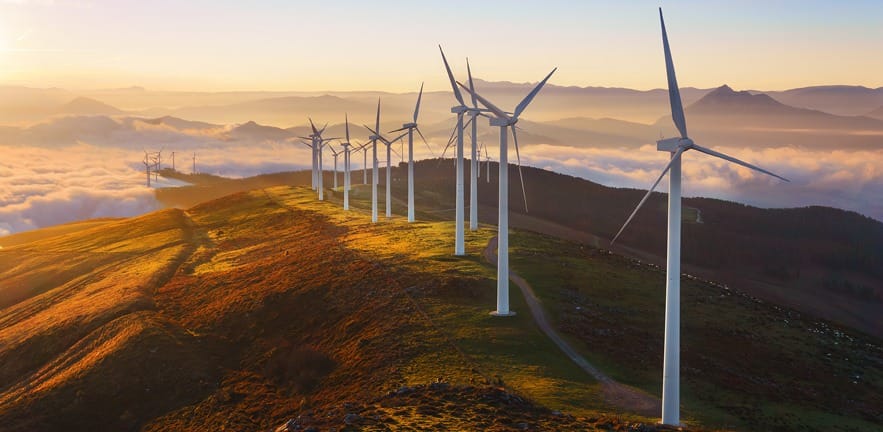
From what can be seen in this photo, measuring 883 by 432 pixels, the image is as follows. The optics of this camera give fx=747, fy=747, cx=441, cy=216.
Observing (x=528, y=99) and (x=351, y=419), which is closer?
(x=351, y=419)

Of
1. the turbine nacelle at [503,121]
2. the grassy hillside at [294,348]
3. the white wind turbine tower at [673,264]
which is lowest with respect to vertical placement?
the grassy hillside at [294,348]

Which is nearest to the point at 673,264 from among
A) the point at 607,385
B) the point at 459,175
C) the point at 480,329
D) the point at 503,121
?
the point at 607,385

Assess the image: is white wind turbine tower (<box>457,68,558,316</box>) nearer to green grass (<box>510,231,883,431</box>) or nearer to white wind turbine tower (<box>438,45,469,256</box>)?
green grass (<box>510,231,883,431</box>)

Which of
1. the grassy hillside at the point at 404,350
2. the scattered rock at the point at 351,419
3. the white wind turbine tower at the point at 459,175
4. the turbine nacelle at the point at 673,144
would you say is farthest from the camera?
the white wind turbine tower at the point at 459,175

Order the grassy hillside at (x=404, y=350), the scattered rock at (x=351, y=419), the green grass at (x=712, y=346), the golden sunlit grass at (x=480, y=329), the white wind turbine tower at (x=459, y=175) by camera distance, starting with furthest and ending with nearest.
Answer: the white wind turbine tower at (x=459, y=175), the green grass at (x=712, y=346), the golden sunlit grass at (x=480, y=329), the grassy hillside at (x=404, y=350), the scattered rock at (x=351, y=419)

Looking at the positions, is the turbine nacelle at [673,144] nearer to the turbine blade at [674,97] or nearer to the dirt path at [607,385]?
the turbine blade at [674,97]

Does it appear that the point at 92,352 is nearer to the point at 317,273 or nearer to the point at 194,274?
the point at 317,273

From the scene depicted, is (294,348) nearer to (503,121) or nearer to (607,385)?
(503,121)

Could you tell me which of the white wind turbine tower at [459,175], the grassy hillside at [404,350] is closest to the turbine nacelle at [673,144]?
the grassy hillside at [404,350]

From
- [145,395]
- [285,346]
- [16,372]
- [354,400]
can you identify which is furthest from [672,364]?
[16,372]
